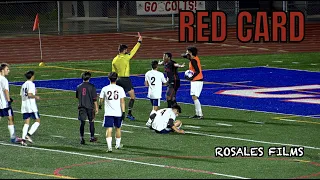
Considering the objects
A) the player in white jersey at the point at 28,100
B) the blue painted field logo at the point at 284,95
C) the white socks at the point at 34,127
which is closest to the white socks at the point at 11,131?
the player in white jersey at the point at 28,100

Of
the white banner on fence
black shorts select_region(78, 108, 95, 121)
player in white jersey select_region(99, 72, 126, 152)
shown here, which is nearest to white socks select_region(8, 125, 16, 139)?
black shorts select_region(78, 108, 95, 121)

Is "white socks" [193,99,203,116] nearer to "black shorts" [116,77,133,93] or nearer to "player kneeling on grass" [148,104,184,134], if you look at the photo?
"black shorts" [116,77,133,93]

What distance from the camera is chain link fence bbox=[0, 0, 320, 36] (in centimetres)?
5881

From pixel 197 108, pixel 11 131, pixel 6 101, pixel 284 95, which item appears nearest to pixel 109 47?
pixel 284 95

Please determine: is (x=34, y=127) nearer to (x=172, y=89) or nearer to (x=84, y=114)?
(x=84, y=114)

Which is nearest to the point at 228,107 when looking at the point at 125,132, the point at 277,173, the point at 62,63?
the point at 125,132

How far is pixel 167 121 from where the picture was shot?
87.6 ft

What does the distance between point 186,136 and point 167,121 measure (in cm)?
69

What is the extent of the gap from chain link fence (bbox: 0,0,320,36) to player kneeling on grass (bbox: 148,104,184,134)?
30514 millimetres

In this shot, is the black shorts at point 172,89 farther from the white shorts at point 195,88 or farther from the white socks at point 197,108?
the white socks at point 197,108

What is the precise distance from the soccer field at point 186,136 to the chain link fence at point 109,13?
16718mm

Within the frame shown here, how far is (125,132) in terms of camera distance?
27.2 metres

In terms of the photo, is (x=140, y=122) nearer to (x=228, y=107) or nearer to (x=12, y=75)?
(x=228, y=107)

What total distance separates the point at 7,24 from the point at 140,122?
3217cm
